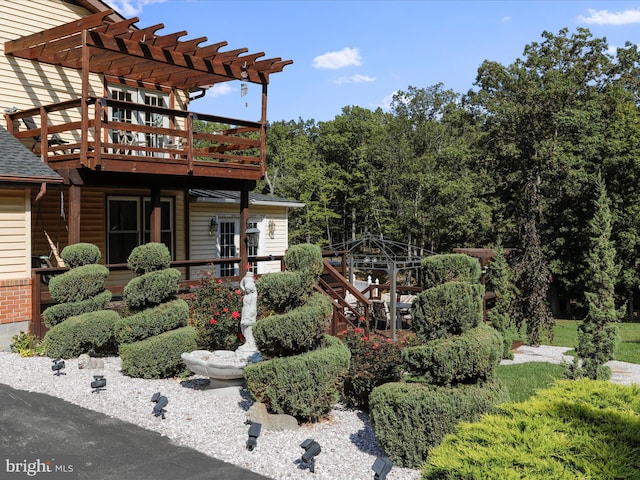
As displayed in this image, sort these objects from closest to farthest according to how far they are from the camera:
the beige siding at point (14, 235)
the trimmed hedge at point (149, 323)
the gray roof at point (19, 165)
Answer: the trimmed hedge at point (149, 323) < the gray roof at point (19, 165) < the beige siding at point (14, 235)

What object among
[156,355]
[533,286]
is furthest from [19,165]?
[533,286]

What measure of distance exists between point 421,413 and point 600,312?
4.48 metres

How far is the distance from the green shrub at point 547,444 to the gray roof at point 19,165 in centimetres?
1014

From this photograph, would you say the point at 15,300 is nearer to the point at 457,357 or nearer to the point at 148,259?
the point at 148,259

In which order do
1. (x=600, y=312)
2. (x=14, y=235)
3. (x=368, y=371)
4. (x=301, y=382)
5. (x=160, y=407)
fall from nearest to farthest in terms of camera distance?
(x=301, y=382)
(x=160, y=407)
(x=368, y=371)
(x=600, y=312)
(x=14, y=235)

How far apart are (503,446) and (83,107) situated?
35.6ft

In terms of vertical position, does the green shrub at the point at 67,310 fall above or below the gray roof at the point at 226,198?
below

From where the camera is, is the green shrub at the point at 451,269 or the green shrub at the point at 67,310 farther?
the green shrub at the point at 67,310

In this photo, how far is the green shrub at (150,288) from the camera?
9273mm

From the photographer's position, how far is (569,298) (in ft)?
105

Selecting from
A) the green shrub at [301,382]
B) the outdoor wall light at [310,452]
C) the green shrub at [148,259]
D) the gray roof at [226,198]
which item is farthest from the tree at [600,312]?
the gray roof at [226,198]

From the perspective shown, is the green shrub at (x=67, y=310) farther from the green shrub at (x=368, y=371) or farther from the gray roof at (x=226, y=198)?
the gray roof at (x=226, y=198)

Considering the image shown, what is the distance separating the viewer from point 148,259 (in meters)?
9.50

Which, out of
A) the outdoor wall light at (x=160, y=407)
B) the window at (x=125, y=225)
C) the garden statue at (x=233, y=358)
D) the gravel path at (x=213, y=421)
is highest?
the window at (x=125, y=225)
